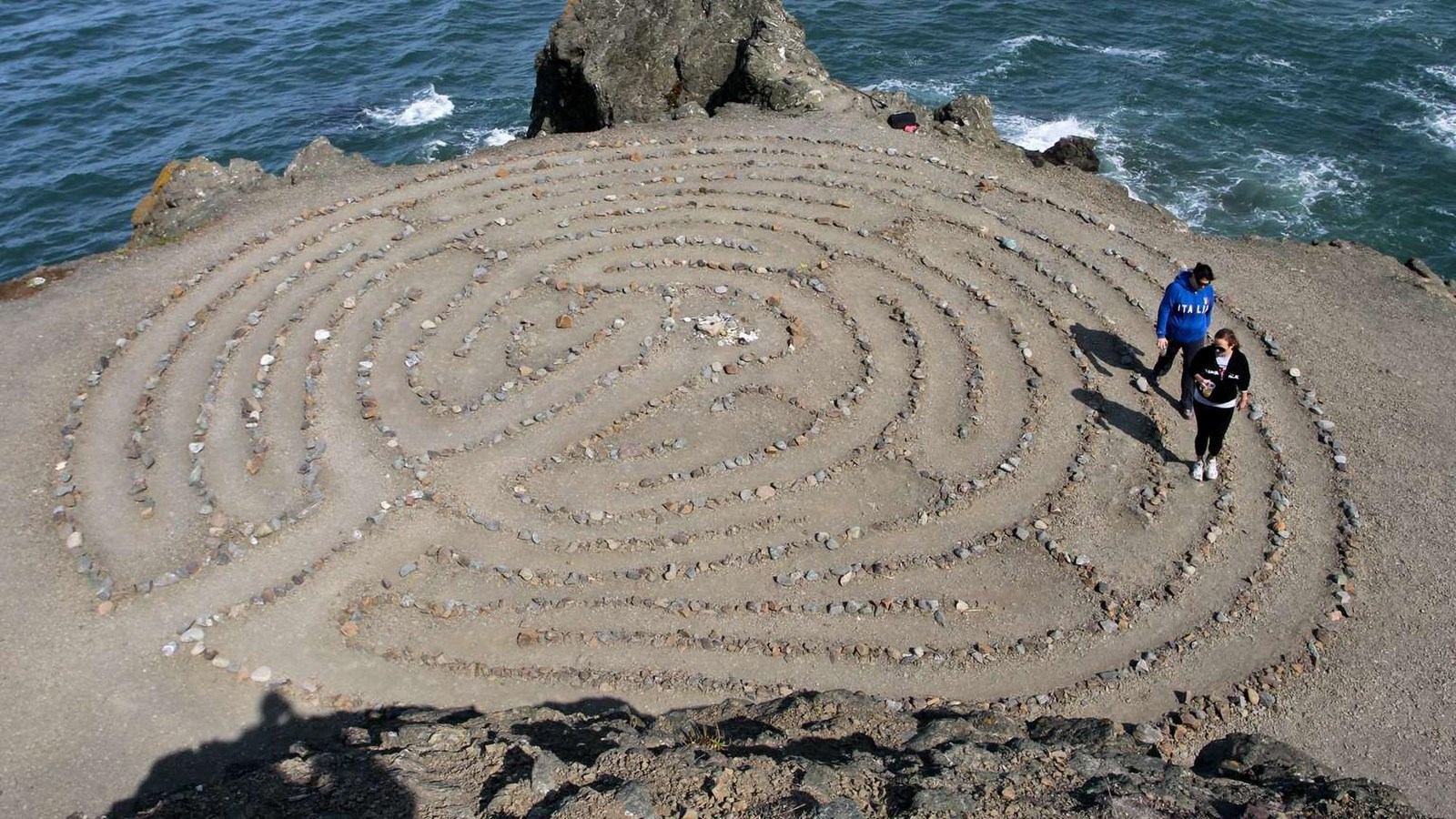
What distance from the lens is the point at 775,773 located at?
9523 millimetres

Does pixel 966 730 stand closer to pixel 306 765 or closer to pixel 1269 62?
pixel 306 765

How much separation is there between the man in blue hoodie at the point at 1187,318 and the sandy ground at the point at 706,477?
75 cm

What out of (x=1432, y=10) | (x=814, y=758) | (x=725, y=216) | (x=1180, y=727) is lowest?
(x=1180, y=727)

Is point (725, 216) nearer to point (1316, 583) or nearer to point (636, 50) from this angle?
point (636, 50)

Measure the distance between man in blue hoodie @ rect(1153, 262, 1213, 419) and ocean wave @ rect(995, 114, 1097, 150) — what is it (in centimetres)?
2042

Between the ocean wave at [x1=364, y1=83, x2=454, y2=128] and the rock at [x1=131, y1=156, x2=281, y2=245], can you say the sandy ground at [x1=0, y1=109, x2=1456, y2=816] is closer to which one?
the rock at [x1=131, y1=156, x2=281, y2=245]

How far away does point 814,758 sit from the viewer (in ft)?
34.4

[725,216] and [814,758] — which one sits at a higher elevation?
[725,216]

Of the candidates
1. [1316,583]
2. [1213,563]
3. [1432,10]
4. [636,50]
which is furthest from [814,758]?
[1432,10]

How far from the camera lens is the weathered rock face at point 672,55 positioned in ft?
95.0

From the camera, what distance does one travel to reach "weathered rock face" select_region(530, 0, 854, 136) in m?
29.0

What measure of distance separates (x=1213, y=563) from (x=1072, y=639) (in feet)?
9.10

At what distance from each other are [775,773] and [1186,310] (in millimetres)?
11279

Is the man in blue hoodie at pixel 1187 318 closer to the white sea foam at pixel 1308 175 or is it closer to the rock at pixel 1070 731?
the rock at pixel 1070 731
